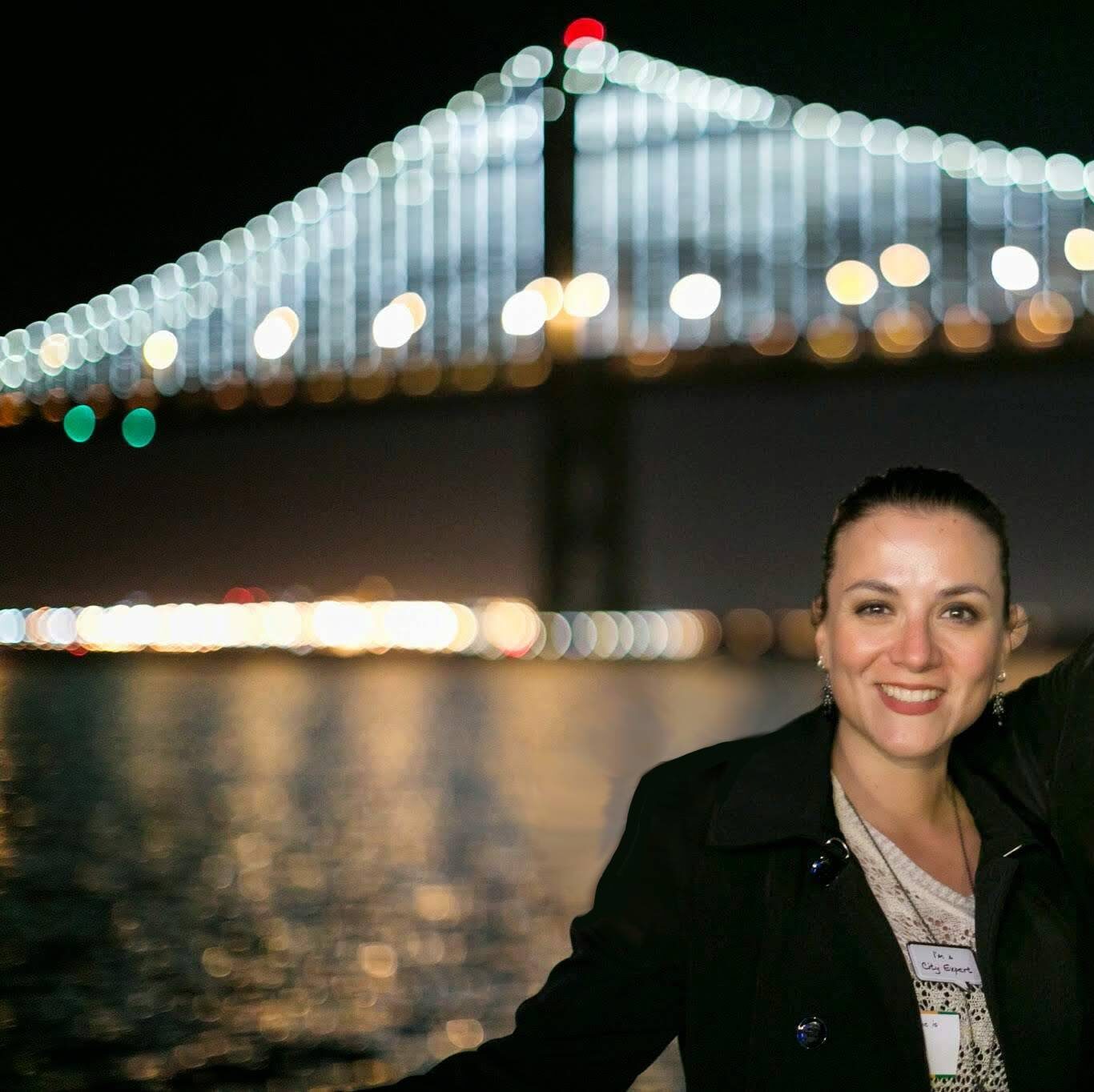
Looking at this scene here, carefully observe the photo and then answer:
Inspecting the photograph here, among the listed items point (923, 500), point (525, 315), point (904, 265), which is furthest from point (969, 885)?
point (525, 315)

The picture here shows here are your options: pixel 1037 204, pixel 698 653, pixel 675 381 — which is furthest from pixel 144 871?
pixel 698 653

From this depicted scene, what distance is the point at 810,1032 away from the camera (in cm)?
118

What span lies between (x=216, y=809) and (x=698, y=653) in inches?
673

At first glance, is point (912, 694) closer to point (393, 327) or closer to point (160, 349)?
point (393, 327)

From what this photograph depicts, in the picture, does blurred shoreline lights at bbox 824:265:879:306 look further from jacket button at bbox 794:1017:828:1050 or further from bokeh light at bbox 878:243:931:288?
jacket button at bbox 794:1017:828:1050

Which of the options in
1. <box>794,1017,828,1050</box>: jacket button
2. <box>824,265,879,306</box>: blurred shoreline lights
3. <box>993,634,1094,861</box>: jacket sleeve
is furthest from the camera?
<box>824,265,879,306</box>: blurred shoreline lights

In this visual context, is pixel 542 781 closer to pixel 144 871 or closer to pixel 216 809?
pixel 216 809

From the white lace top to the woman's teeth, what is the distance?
82mm

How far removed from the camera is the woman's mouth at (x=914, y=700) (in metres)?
1.34

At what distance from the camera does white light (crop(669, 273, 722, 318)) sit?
18.9 meters

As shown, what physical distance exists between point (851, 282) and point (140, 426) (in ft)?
23.0

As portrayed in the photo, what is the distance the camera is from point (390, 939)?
410cm

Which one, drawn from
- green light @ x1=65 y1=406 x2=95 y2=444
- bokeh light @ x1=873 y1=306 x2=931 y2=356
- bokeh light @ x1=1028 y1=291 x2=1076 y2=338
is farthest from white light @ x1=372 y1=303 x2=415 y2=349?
bokeh light @ x1=1028 y1=291 x2=1076 y2=338

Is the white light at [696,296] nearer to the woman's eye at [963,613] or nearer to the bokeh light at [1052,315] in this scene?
the bokeh light at [1052,315]
